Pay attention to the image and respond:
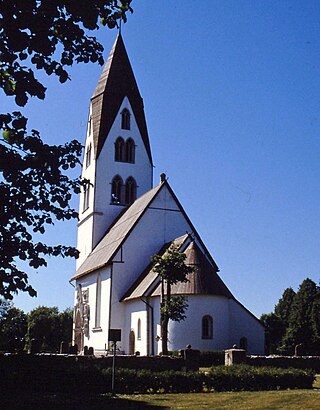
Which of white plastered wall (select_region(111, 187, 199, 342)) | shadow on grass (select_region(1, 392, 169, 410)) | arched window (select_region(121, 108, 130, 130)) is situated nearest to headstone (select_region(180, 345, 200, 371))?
shadow on grass (select_region(1, 392, 169, 410))

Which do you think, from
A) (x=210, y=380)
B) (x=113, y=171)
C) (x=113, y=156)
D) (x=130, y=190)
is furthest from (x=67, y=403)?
(x=113, y=156)

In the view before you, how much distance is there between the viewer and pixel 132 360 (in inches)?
837

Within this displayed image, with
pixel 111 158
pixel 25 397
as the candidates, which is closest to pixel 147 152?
pixel 111 158

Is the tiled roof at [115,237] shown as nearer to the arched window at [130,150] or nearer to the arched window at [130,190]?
the arched window at [130,190]

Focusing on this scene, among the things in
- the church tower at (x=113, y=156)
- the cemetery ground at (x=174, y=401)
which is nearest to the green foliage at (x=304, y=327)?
the church tower at (x=113, y=156)

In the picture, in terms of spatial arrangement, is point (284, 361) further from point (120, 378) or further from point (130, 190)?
point (130, 190)

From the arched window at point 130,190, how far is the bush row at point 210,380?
2936cm

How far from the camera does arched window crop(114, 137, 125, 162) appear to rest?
47.8 meters

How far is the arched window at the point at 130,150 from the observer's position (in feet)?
158

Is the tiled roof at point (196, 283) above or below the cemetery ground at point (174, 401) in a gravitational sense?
above

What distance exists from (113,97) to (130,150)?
5.03 metres

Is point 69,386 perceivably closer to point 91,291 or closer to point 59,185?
point 59,185

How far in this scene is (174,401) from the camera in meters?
15.5

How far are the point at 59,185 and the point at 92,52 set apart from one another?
83.1 inches
